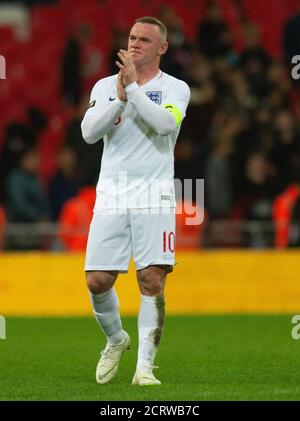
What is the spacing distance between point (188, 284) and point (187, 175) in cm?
165

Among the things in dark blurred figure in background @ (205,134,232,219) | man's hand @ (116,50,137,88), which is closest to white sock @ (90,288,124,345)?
man's hand @ (116,50,137,88)

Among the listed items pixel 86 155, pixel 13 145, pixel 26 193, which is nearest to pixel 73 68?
pixel 13 145

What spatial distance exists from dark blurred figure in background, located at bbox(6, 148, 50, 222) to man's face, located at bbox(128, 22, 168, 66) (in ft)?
24.9

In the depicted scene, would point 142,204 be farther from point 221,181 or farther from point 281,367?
point 221,181

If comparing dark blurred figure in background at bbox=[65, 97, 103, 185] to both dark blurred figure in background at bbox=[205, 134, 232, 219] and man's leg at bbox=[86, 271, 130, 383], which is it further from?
man's leg at bbox=[86, 271, 130, 383]

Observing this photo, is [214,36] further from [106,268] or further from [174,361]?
[106,268]

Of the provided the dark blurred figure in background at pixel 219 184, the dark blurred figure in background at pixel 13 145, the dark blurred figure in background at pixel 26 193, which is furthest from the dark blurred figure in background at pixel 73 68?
the dark blurred figure in background at pixel 219 184

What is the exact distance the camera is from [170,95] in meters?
8.37

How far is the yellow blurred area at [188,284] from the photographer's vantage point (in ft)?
49.2

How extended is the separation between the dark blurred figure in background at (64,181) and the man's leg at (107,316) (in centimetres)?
795

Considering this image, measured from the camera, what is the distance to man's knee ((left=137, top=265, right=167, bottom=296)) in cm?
823

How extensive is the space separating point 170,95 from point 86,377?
2.08 meters

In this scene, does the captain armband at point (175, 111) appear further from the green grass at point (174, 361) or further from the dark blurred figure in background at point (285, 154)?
the dark blurred figure in background at point (285, 154)
